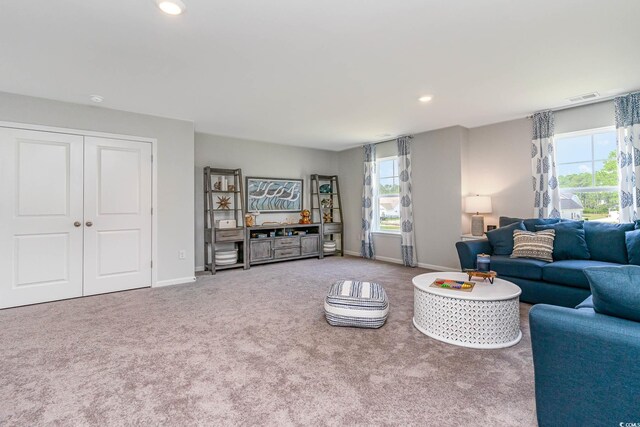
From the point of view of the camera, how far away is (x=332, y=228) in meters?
6.77

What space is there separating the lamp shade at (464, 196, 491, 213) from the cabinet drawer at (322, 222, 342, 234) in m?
2.85

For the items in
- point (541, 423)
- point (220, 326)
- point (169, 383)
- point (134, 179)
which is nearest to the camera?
point (541, 423)

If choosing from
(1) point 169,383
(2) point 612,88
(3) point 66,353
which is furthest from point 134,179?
(2) point 612,88

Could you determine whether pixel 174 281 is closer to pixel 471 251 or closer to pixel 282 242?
pixel 282 242

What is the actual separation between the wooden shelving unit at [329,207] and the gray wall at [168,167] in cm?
285

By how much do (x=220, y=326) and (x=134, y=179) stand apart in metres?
2.53

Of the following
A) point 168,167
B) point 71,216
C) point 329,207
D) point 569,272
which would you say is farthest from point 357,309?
point 329,207

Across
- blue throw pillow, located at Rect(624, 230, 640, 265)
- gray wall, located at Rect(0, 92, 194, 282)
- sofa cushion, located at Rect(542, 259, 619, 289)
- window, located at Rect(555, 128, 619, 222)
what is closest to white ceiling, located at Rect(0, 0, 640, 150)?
gray wall, located at Rect(0, 92, 194, 282)

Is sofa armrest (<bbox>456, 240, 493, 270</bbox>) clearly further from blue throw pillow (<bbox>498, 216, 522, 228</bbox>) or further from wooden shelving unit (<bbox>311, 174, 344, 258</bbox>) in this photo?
wooden shelving unit (<bbox>311, 174, 344, 258</bbox>)

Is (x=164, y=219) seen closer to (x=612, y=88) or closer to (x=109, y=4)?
(x=109, y=4)

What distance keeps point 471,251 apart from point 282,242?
3.32 metres

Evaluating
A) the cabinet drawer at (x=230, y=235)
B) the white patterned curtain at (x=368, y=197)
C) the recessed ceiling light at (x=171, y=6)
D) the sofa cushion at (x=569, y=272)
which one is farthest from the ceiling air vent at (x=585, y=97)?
the cabinet drawer at (x=230, y=235)

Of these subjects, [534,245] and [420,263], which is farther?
[420,263]

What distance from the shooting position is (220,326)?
2824 millimetres
